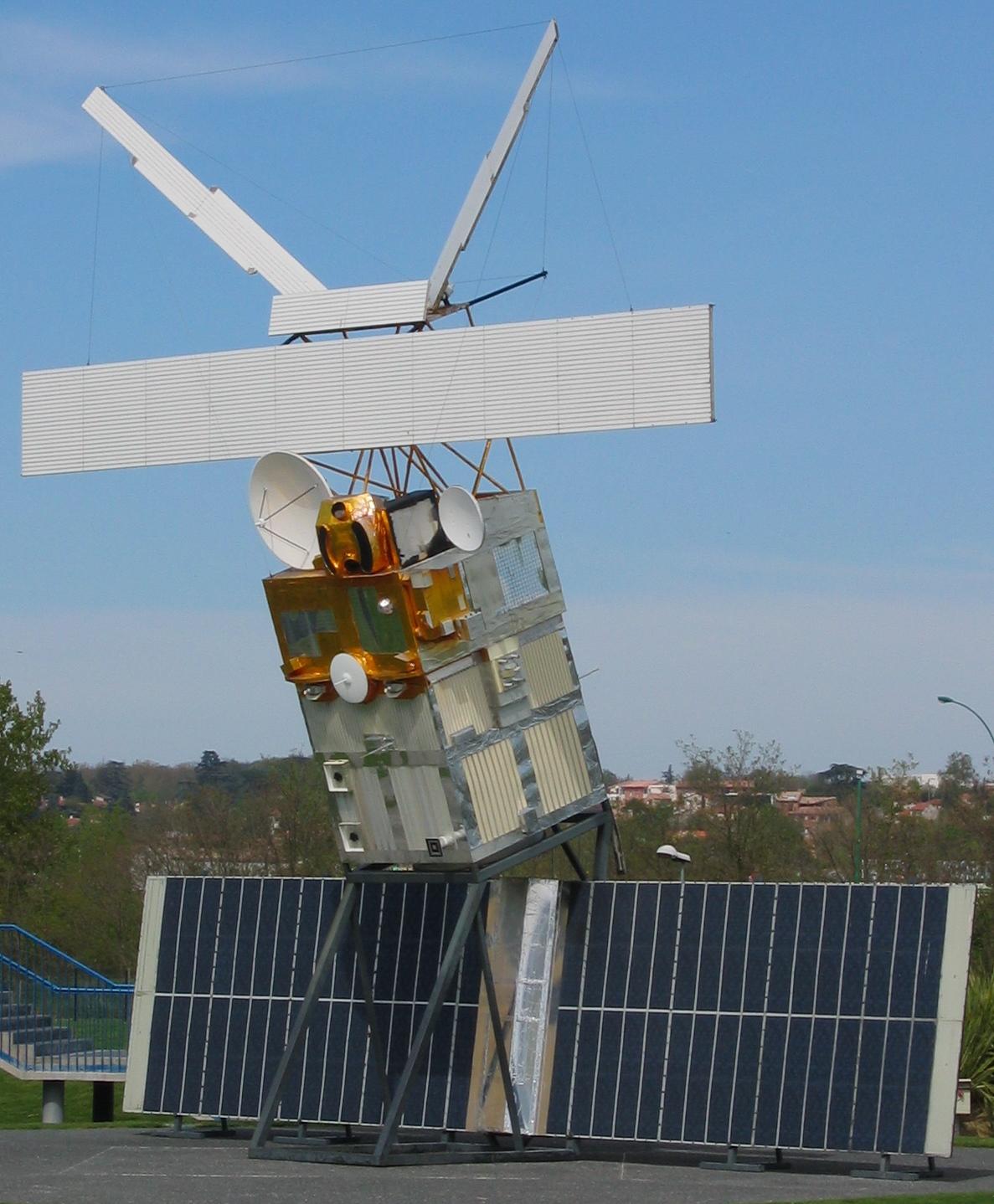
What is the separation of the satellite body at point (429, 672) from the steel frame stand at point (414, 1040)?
9.5 inches

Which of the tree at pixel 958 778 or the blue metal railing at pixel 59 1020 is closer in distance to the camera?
the blue metal railing at pixel 59 1020

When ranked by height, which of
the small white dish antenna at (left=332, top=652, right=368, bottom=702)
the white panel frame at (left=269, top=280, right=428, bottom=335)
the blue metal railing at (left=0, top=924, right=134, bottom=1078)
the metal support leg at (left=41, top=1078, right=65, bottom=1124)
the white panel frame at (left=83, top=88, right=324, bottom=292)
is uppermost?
the white panel frame at (left=83, top=88, right=324, bottom=292)

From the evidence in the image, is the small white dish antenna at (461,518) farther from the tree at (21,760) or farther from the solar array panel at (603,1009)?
the tree at (21,760)

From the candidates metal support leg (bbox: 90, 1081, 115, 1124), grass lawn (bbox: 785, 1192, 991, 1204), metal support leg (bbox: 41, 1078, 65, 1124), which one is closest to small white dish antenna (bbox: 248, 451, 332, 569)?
grass lawn (bbox: 785, 1192, 991, 1204)

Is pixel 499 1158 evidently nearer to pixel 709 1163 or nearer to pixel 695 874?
pixel 709 1163

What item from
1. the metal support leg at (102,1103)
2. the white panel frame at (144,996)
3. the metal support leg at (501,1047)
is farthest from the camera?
the metal support leg at (102,1103)

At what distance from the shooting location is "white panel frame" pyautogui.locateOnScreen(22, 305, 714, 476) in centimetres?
2147

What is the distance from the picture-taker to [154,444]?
2361 cm

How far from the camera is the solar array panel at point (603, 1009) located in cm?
2136

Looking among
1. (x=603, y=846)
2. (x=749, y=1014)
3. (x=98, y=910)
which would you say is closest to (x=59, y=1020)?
(x=603, y=846)

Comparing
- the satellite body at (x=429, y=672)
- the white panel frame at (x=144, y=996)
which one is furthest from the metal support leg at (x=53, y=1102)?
the satellite body at (x=429, y=672)

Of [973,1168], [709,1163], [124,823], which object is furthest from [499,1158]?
[124,823]

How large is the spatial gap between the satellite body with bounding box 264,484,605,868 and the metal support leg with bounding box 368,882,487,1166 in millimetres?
531

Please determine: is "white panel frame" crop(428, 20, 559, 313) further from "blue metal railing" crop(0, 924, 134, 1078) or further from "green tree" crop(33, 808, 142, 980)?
"green tree" crop(33, 808, 142, 980)
